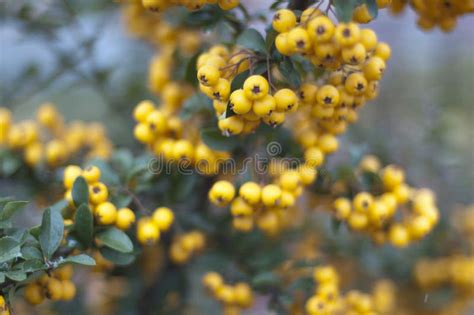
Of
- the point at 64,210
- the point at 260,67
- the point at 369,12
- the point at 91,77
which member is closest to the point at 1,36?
the point at 91,77

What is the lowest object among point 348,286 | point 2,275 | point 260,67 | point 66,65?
point 348,286

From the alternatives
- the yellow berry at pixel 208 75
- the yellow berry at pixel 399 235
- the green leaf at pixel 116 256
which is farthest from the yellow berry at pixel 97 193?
the yellow berry at pixel 399 235

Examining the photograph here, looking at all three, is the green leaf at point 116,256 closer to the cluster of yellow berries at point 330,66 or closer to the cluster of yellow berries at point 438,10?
the cluster of yellow berries at point 330,66

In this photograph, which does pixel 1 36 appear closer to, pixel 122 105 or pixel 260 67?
pixel 122 105

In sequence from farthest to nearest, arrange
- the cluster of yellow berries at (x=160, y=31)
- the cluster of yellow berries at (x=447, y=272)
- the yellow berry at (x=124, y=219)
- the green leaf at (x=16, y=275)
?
the cluster of yellow berries at (x=447, y=272)
the cluster of yellow berries at (x=160, y=31)
the yellow berry at (x=124, y=219)
the green leaf at (x=16, y=275)

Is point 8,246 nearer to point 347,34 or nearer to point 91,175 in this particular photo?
point 91,175

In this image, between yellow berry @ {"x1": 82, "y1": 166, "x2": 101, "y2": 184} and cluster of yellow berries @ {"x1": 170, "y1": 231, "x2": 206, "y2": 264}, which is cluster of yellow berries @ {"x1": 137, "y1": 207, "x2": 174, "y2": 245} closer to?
yellow berry @ {"x1": 82, "y1": 166, "x2": 101, "y2": 184}

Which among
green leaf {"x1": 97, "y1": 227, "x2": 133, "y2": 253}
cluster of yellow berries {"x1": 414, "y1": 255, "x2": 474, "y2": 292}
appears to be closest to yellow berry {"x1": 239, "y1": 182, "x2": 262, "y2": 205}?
green leaf {"x1": 97, "y1": 227, "x2": 133, "y2": 253}
